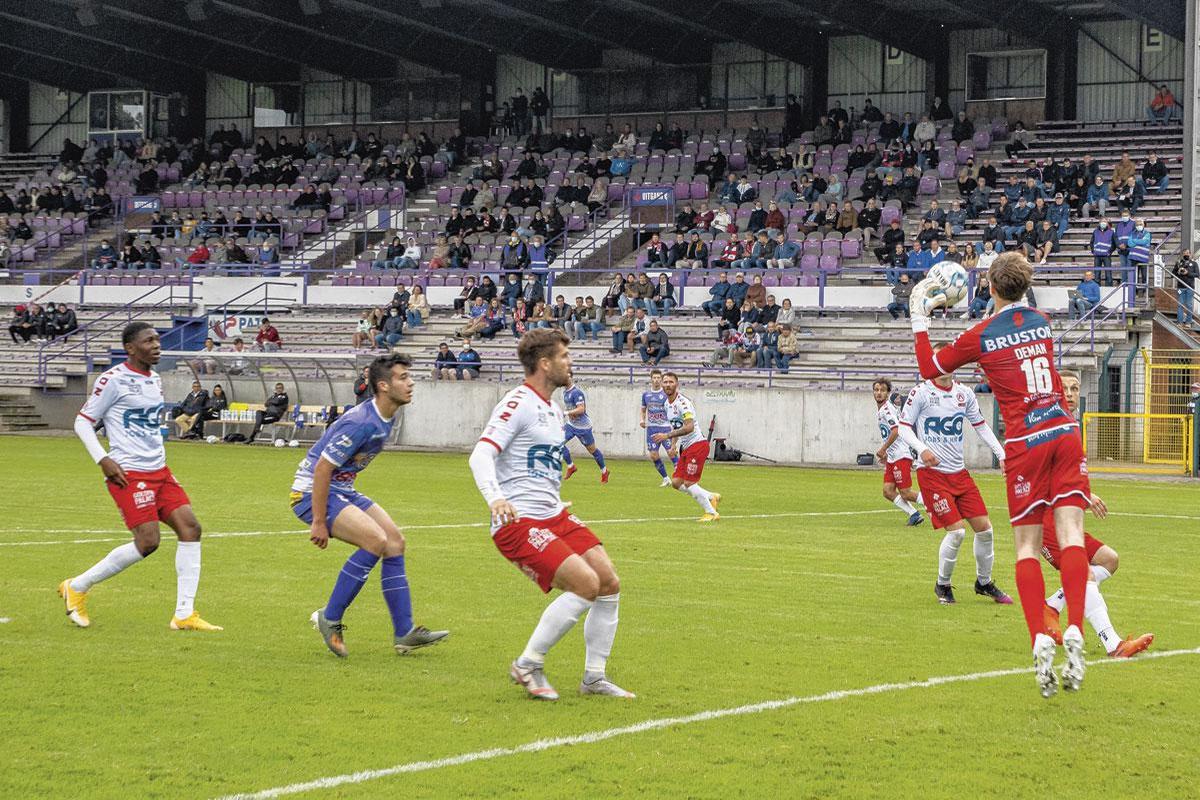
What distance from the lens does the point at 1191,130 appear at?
1403 inches

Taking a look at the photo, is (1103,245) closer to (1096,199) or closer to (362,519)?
(1096,199)

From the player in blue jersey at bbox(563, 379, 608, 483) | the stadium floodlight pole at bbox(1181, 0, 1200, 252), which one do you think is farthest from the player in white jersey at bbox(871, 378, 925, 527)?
the stadium floodlight pole at bbox(1181, 0, 1200, 252)

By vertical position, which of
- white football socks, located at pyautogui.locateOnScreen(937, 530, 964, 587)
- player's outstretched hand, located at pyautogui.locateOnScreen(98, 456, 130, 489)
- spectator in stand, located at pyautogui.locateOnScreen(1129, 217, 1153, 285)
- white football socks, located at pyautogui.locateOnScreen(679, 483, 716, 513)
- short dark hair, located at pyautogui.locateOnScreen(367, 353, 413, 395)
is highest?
spectator in stand, located at pyautogui.locateOnScreen(1129, 217, 1153, 285)

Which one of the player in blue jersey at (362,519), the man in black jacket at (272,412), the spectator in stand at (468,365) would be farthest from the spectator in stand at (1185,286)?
the player in blue jersey at (362,519)

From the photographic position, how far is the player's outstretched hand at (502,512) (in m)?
8.13

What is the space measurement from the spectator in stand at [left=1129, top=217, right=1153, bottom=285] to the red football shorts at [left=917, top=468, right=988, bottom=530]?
23.3m

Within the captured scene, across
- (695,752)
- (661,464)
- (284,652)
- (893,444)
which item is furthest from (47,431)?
(695,752)

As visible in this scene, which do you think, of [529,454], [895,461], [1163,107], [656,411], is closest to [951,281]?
[529,454]

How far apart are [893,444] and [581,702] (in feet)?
41.8

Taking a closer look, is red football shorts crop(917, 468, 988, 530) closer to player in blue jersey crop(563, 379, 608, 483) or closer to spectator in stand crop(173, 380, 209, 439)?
player in blue jersey crop(563, 379, 608, 483)

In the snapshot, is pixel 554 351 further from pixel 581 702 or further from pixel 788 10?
pixel 788 10

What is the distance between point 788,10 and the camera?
49.3 meters

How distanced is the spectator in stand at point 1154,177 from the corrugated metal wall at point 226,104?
36.5 m

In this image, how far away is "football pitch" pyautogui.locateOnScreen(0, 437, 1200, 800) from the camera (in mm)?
6973
